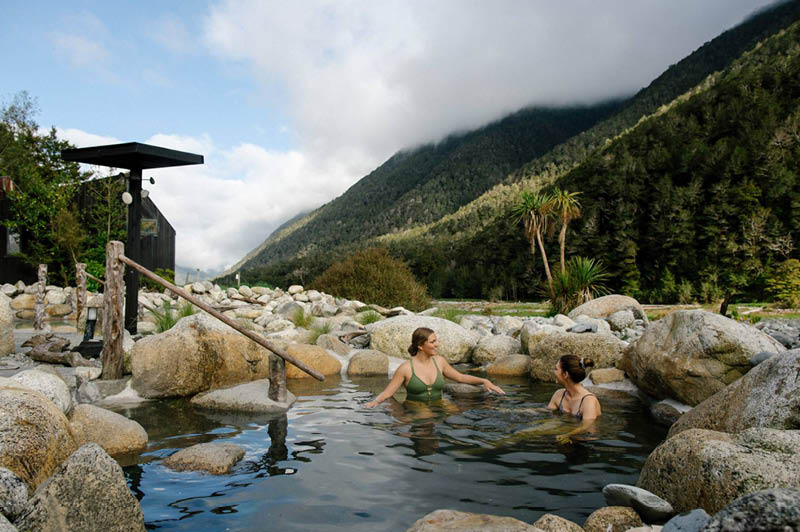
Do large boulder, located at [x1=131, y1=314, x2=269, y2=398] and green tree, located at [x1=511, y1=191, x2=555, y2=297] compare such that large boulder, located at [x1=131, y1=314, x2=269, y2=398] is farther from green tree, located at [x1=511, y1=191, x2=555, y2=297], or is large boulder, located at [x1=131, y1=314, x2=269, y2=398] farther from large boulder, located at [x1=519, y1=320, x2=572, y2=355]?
green tree, located at [x1=511, y1=191, x2=555, y2=297]

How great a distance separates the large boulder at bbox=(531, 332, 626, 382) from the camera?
913cm

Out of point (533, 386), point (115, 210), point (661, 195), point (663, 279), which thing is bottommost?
point (533, 386)

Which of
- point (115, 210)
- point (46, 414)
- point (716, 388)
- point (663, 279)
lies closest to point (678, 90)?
point (663, 279)

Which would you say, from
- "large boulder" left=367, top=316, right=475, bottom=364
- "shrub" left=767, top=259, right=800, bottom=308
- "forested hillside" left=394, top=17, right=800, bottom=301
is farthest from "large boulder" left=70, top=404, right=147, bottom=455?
"forested hillside" left=394, top=17, right=800, bottom=301

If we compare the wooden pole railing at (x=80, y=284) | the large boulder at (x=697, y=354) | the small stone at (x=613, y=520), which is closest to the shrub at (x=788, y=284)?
the large boulder at (x=697, y=354)

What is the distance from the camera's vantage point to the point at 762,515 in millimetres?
2105

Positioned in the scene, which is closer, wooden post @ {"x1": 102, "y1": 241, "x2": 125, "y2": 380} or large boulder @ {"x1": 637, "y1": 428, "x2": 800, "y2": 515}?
large boulder @ {"x1": 637, "y1": 428, "x2": 800, "y2": 515}

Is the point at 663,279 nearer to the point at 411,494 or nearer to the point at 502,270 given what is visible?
the point at 502,270

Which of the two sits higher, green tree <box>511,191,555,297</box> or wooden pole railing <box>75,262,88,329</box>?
green tree <box>511,191,555,297</box>

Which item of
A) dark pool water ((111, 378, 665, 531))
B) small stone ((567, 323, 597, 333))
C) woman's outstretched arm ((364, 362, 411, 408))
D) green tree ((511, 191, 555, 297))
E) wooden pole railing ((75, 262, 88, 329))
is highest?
green tree ((511, 191, 555, 297))

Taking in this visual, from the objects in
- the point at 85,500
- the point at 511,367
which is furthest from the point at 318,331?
the point at 85,500

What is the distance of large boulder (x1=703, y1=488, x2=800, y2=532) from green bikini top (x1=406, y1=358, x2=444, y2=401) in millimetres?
4923

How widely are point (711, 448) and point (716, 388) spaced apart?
3.58m

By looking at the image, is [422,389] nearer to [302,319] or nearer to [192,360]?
[192,360]
